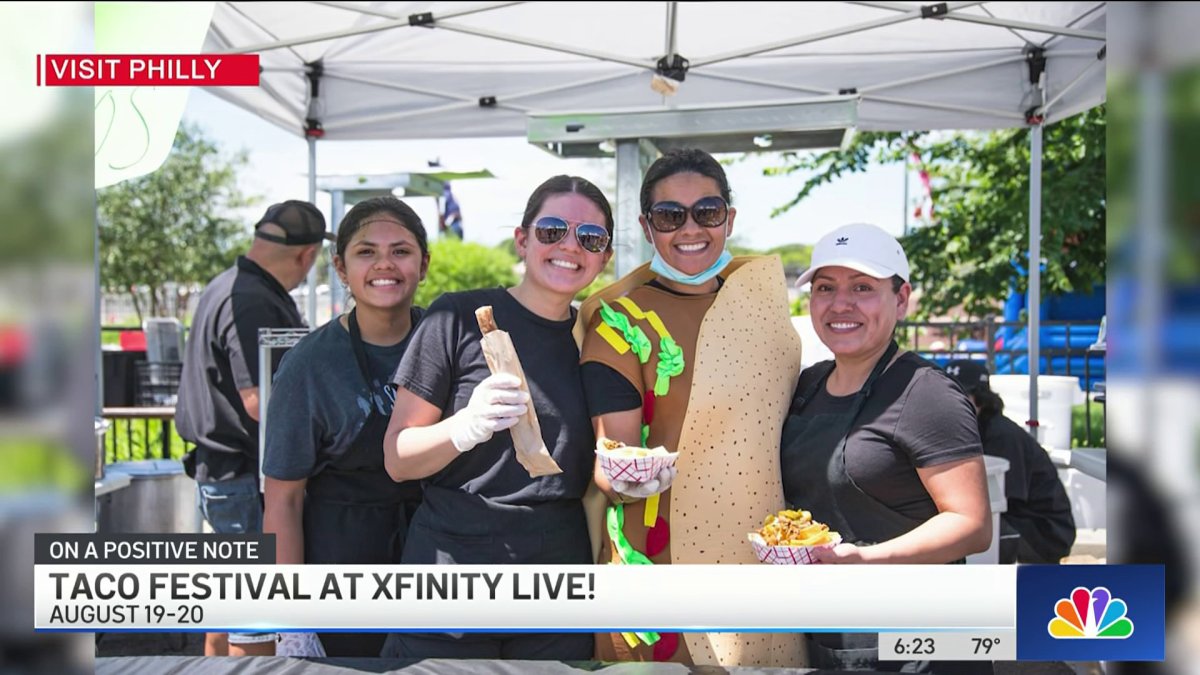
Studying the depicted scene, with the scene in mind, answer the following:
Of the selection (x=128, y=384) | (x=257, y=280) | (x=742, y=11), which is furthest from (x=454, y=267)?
(x=257, y=280)

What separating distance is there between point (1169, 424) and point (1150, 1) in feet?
1.93

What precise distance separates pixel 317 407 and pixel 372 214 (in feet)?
1.75

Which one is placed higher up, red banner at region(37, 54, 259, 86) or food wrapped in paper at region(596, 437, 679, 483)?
red banner at region(37, 54, 259, 86)

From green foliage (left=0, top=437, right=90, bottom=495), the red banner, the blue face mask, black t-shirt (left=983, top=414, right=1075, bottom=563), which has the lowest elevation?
black t-shirt (left=983, top=414, right=1075, bottom=563)

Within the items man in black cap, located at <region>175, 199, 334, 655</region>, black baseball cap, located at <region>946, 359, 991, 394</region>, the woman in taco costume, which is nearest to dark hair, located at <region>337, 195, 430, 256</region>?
the woman in taco costume

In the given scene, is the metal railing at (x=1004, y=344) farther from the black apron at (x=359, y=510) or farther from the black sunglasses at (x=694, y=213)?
the black apron at (x=359, y=510)

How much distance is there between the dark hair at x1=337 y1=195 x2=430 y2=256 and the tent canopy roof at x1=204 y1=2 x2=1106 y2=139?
2438 mm

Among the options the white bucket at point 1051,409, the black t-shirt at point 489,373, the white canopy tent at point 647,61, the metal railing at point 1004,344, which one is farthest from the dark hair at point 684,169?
the metal railing at point 1004,344

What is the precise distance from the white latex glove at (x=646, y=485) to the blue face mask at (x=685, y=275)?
485mm

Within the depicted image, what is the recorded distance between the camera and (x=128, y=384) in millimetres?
8180

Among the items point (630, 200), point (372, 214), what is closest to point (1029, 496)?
point (630, 200)

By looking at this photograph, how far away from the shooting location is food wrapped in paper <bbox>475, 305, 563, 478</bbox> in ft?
5.63

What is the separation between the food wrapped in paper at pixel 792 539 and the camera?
1.66 meters

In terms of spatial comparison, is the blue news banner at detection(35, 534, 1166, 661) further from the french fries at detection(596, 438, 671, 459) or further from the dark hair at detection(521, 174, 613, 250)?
the dark hair at detection(521, 174, 613, 250)
